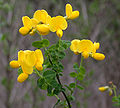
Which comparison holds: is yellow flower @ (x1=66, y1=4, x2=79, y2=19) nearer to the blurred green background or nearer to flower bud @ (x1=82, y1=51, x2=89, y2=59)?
flower bud @ (x1=82, y1=51, x2=89, y2=59)

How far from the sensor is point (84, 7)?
260 centimetres

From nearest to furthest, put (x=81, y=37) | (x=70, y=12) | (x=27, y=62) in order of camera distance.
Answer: (x=27, y=62)
(x=70, y=12)
(x=81, y=37)

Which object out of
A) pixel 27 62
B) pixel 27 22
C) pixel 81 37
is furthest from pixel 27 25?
pixel 81 37

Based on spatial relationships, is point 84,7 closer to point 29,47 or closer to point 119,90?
point 29,47

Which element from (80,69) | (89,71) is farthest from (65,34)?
(80,69)

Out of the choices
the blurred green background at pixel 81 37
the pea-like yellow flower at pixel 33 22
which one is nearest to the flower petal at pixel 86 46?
the pea-like yellow flower at pixel 33 22

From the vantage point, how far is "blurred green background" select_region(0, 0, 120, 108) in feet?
7.24

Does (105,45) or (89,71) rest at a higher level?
(105,45)

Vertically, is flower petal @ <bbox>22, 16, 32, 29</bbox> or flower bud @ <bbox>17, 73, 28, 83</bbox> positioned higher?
flower petal @ <bbox>22, 16, 32, 29</bbox>

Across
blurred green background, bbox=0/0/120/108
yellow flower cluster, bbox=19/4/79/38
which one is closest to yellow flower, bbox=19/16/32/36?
yellow flower cluster, bbox=19/4/79/38

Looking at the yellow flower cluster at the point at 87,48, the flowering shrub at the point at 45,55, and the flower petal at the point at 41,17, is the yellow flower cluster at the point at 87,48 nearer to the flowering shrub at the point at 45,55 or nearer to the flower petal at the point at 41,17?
the flowering shrub at the point at 45,55

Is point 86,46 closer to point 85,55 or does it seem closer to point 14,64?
point 85,55

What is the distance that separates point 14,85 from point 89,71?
1164 mm

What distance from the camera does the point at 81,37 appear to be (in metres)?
2.29
